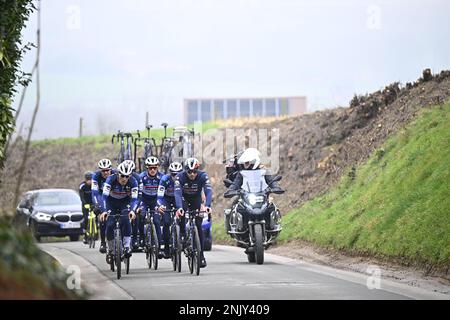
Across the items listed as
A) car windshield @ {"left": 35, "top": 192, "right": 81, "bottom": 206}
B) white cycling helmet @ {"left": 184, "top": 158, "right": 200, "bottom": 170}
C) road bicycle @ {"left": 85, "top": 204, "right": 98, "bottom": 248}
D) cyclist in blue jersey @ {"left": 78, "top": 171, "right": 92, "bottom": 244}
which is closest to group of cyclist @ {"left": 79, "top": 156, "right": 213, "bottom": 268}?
white cycling helmet @ {"left": 184, "top": 158, "right": 200, "bottom": 170}

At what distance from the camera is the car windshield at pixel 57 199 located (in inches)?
1457

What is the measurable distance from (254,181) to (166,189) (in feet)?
6.64

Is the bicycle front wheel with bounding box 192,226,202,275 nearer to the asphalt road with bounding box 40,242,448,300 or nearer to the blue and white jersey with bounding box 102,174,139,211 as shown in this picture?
the asphalt road with bounding box 40,242,448,300

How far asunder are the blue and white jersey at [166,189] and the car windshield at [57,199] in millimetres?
14834

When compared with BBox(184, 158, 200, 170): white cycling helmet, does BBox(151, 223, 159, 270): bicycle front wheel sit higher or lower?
lower

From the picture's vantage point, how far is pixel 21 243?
9.20 meters

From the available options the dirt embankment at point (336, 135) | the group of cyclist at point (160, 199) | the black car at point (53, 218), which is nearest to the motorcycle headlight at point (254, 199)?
the group of cyclist at point (160, 199)

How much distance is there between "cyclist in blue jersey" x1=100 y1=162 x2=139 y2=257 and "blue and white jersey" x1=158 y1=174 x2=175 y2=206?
0.78 metres

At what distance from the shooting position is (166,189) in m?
22.3

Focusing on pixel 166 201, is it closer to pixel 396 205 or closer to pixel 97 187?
pixel 97 187

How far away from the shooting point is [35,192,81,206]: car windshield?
37000mm

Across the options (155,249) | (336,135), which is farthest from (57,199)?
(155,249)

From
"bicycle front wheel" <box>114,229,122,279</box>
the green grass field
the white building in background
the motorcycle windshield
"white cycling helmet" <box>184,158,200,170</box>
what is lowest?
"bicycle front wheel" <box>114,229,122,279</box>
